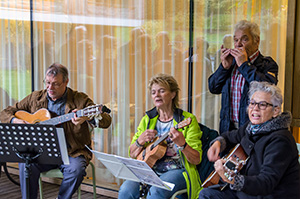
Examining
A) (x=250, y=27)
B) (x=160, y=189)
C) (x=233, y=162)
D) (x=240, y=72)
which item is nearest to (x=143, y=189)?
(x=160, y=189)

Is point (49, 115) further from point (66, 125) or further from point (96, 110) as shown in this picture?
point (96, 110)

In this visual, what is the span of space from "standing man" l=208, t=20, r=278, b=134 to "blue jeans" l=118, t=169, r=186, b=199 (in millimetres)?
492

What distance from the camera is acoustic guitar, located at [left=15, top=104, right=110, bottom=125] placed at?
288 centimetres

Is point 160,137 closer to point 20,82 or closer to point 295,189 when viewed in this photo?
point 295,189

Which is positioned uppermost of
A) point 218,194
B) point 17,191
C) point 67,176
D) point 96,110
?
point 96,110

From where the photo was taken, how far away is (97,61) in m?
3.95

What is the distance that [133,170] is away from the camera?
236 centimetres

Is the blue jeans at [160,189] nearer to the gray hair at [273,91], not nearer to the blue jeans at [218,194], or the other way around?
the blue jeans at [218,194]

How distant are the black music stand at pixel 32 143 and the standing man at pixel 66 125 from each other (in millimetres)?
420

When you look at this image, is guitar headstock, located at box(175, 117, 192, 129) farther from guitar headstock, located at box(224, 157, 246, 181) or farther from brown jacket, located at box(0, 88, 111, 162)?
brown jacket, located at box(0, 88, 111, 162)

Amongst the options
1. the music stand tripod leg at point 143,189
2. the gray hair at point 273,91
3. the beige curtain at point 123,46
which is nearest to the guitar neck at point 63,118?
the music stand tripod leg at point 143,189

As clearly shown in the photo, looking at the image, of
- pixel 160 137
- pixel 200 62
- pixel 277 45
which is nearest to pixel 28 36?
pixel 200 62

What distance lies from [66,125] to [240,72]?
145cm

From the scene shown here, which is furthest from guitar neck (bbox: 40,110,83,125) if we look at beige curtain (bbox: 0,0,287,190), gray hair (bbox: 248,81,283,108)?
gray hair (bbox: 248,81,283,108)
